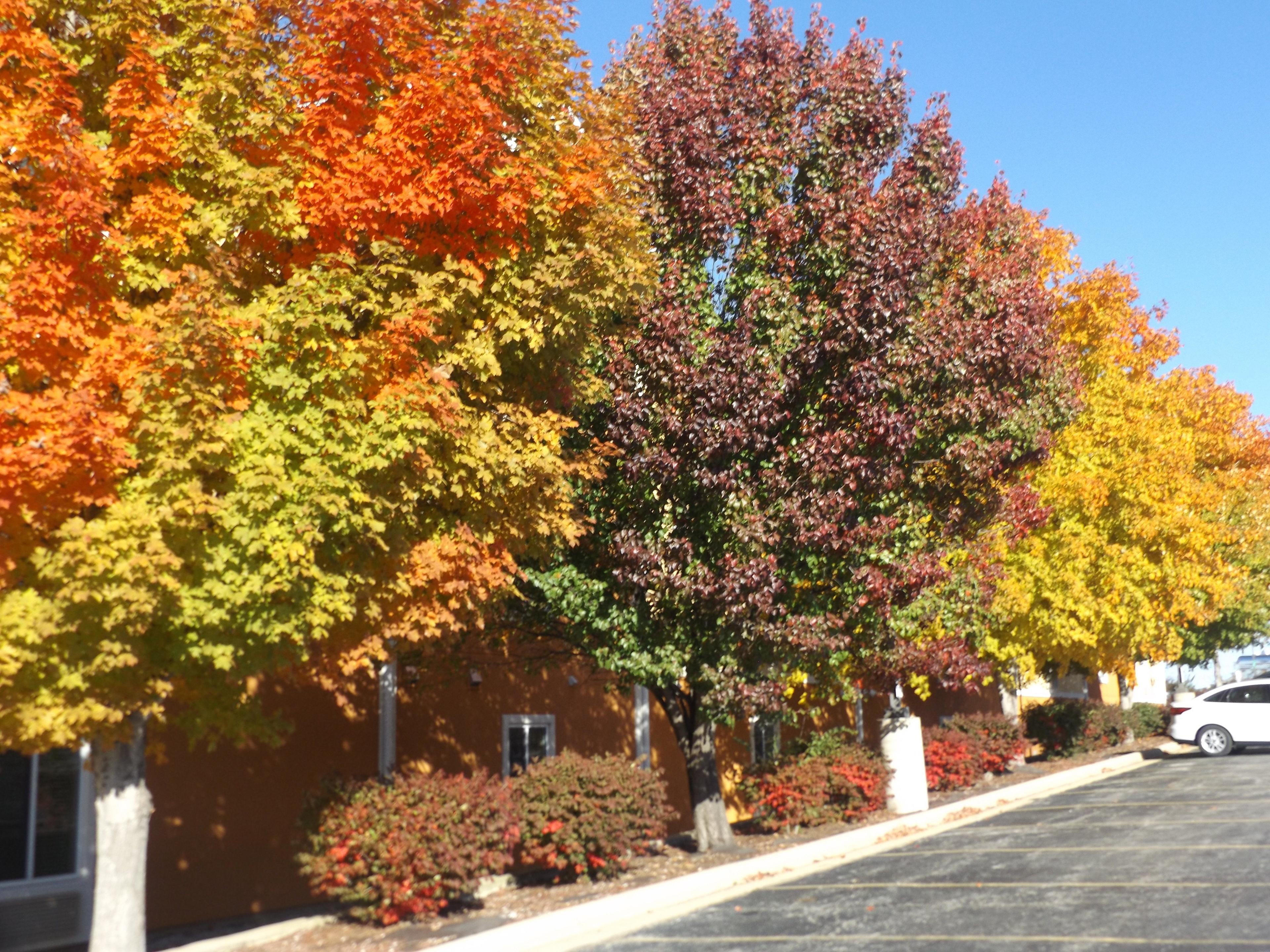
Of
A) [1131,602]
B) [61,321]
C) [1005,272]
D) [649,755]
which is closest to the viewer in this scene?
[61,321]

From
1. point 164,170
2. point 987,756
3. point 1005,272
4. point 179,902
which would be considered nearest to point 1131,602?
point 987,756

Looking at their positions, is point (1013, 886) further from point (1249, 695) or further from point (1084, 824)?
point (1249, 695)

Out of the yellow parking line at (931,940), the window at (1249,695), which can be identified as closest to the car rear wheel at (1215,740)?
the window at (1249,695)

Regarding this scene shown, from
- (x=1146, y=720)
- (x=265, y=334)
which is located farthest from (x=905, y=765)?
(x=1146, y=720)

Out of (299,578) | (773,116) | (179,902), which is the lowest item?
(179,902)

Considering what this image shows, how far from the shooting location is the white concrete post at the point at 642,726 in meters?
18.2

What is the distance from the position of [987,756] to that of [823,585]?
11.0m

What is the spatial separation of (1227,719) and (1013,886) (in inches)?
755

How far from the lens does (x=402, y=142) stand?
30.2ft

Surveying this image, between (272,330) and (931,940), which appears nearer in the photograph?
(272,330)

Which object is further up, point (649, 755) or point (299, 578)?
point (299, 578)

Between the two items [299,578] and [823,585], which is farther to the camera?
[823,585]

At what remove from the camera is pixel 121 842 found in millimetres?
8594

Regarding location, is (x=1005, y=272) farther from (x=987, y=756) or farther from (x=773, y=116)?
(x=987, y=756)
